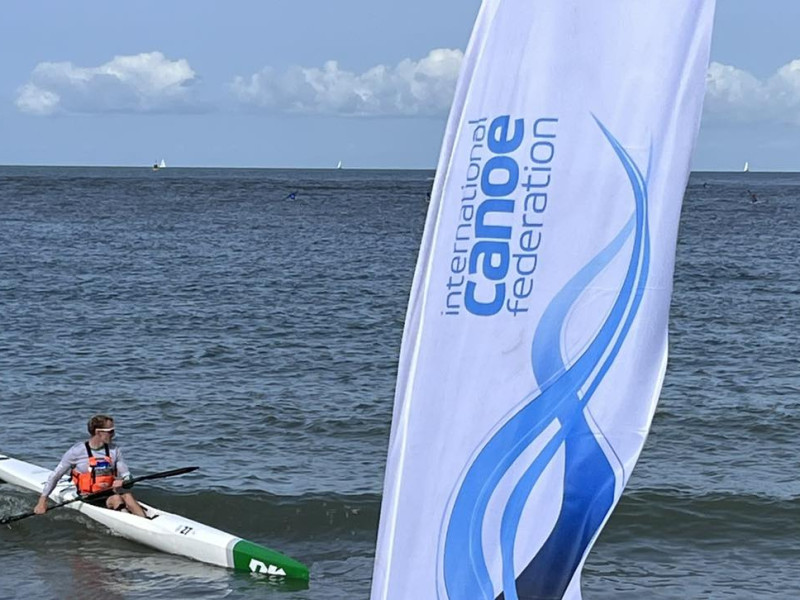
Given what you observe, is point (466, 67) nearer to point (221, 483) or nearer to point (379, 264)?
point (221, 483)

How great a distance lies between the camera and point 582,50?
4.04 meters

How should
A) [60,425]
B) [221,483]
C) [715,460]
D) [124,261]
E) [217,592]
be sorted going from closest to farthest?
[217,592] < [221,483] < [715,460] < [60,425] < [124,261]

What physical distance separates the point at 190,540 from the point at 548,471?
9843 millimetres

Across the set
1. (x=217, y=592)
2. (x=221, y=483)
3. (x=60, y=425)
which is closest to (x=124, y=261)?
(x=60, y=425)

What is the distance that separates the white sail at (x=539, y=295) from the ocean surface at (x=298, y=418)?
8.62 m

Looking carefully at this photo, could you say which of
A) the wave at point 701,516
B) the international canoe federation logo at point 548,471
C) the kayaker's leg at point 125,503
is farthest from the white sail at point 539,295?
the wave at point 701,516

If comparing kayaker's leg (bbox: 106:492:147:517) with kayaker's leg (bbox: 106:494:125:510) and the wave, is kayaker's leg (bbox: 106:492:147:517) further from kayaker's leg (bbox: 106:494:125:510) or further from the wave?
the wave

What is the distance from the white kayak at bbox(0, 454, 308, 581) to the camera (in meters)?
13.0

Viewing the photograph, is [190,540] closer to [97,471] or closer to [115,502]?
[115,502]

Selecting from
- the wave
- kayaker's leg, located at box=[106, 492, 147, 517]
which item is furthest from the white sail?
the wave

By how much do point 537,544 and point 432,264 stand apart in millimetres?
976

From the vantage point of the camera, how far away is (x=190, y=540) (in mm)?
13508

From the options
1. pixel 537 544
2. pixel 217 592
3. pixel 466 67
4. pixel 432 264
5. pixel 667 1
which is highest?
pixel 667 1

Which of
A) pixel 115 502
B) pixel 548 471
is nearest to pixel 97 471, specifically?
pixel 115 502
